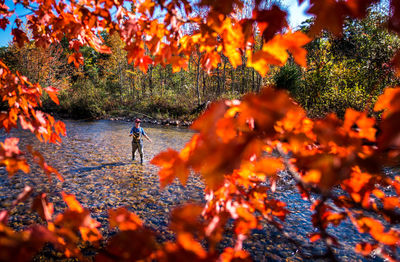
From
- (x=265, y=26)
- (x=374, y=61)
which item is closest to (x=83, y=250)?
(x=265, y=26)

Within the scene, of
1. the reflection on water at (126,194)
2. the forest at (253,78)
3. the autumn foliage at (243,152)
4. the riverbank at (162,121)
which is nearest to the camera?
the autumn foliage at (243,152)

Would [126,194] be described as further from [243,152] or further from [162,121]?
[162,121]

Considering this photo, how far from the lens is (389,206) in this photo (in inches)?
39.9

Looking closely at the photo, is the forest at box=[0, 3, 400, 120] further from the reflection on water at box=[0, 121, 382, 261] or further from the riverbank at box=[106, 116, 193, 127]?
the reflection on water at box=[0, 121, 382, 261]

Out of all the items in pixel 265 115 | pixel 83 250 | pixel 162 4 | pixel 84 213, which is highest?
pixel 162 4

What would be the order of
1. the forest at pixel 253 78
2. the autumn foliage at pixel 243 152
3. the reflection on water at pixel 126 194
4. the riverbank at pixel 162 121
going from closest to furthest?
the autumn foliage at pixel 243 152, the reflection on water at pixel 126 194, the forest at pixel 253 78, the riverbank at pixel 162 121

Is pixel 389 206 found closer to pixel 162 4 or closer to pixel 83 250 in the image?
pixel 162 4

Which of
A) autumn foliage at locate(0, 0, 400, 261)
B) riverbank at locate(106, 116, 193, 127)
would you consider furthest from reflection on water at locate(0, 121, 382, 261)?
riverbank at locate(106, 116, 193, 127)

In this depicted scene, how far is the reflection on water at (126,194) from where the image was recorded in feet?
10.2

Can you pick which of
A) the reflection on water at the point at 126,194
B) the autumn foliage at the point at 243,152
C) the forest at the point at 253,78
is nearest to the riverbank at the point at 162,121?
the forest at the point at 253,78

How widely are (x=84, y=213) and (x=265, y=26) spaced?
1.02m

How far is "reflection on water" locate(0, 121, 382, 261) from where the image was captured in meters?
3.11

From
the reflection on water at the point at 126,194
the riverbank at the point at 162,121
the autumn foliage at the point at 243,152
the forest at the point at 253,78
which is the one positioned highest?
the forest at the point at 253,78

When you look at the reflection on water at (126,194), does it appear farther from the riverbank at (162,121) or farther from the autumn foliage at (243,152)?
the riverbank at (162,121)
